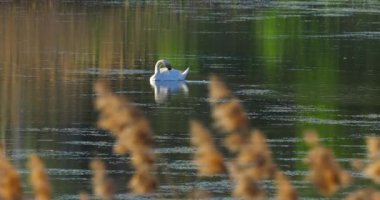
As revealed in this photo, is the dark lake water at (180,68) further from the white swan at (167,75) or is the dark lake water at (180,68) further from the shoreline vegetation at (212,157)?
the shoreline vegetation at (212,157)

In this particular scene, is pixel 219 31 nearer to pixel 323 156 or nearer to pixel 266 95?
pixel 266 95

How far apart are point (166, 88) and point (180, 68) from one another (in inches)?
197

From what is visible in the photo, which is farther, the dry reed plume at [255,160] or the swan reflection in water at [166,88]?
the swan reflection in water at [166,88]

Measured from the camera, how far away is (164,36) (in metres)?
41.2

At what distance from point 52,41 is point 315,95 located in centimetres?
1368

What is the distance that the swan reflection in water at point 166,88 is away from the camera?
26.3 metres

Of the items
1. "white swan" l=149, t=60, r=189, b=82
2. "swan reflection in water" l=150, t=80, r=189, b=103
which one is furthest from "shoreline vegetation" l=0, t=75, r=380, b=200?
"white swan" l=149, t=60, r=189, b=82

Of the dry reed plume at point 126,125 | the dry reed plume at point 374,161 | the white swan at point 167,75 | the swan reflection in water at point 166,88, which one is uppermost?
the dry reed plume at point 126,125

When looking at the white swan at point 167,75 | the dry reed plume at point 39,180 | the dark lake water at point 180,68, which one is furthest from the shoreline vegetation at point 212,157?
the white swan at point 167,75

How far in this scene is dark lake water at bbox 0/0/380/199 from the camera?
17.8 m

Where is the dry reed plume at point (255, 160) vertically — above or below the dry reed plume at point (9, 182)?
above

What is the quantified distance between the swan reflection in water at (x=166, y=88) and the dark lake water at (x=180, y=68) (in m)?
0.08

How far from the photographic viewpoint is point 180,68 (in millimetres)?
33031

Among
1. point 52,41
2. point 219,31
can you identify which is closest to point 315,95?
point 52,41
